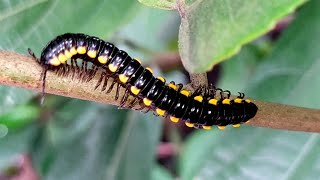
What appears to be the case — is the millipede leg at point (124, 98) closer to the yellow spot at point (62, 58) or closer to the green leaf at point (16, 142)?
the yellow spot at point (62, 58)

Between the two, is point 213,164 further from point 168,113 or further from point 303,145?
point 168,113

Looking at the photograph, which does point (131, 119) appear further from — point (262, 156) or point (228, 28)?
point (228, 28)

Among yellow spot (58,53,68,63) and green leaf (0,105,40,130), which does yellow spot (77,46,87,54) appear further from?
Result: green leaf (0,105,40,130)

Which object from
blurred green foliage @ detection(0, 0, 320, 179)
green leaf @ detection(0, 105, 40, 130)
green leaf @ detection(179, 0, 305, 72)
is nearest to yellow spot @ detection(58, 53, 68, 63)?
blurred green foliage @ detection(0, 0, 320, 179)

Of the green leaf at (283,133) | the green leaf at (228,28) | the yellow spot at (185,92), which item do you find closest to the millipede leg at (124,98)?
the yellow spot at (185,92)

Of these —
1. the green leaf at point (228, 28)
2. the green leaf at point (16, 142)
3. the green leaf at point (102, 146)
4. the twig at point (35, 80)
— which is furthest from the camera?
the green leaf at point (16, 142)

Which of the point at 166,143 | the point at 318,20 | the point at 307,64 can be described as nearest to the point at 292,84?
the point at 307,64

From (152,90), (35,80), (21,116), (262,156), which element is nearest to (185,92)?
(152,90)
